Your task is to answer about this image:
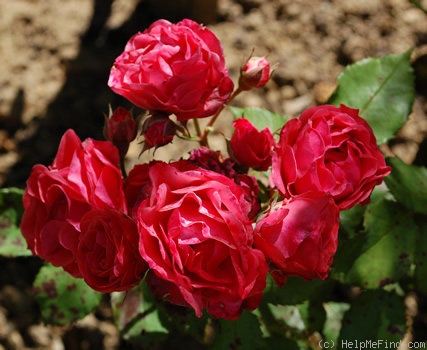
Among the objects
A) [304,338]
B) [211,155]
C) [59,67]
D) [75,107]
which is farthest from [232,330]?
[59,67]

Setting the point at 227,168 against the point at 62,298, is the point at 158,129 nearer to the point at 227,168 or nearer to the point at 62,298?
the point at 227,168

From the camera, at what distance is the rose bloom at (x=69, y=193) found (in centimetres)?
96

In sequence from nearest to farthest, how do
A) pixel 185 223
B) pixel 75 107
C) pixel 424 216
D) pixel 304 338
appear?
pixel 185 223
pixel 424 216
pixel 304 338
pixel 75 107

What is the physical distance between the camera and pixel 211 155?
1110mm

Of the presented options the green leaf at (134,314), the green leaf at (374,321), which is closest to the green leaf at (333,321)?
the green leaf at (374,321)

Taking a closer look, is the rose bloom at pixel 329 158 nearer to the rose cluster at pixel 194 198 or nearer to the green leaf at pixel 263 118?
the rose cluster at pixel 194 198

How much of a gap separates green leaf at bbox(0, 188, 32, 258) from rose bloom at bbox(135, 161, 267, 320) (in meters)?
0.70

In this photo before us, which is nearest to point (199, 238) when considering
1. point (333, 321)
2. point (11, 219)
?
point (11, 219)

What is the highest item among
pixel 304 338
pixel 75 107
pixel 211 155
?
pixel 211 155

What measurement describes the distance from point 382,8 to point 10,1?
1568 mm

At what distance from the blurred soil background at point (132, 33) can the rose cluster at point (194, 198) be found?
47.7 inches

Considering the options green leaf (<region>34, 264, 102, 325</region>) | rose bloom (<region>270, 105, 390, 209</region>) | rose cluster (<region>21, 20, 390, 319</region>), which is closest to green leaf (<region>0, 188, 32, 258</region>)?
green leaf (<region>34, 264, 102, 325</region>)

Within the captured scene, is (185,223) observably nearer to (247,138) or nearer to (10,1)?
(247,138)

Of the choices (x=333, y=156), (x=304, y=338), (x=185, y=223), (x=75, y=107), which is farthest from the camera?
(x=75, y=107)
